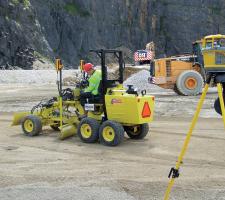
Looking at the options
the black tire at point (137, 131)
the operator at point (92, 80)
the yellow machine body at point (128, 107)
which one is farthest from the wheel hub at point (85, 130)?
the black tire at point (137, 131)

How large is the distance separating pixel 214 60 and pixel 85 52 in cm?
6943

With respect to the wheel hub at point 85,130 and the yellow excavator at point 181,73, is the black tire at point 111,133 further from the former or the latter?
the yellow excavator at point 181,73

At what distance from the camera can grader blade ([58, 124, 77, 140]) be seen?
34.9 ft

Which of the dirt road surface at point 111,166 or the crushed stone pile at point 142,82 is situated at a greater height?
the crushed stone pile at point 142,82

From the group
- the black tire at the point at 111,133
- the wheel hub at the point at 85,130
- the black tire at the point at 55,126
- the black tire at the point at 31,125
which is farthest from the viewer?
the black tire at the point at 55,126

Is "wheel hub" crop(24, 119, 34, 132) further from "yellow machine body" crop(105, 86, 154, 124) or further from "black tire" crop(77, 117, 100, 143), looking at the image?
"yellow machine body" crop(105, 86, 154, 124)

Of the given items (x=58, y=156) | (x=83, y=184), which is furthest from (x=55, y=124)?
(x=83, y=184)

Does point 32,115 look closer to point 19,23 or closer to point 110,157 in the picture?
point 110,157

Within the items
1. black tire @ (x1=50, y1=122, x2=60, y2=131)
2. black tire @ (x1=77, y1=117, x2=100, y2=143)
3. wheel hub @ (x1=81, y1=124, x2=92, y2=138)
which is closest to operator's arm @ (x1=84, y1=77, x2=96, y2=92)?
black tire @ (x1=77, y1=117, x2=100, y2=143)

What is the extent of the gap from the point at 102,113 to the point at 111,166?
2552mm

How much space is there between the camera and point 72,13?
7425 cm

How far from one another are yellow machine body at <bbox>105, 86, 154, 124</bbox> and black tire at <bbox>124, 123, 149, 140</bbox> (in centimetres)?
59

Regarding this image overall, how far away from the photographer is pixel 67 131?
1070 centimetres

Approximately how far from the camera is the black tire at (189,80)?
65.0ft
